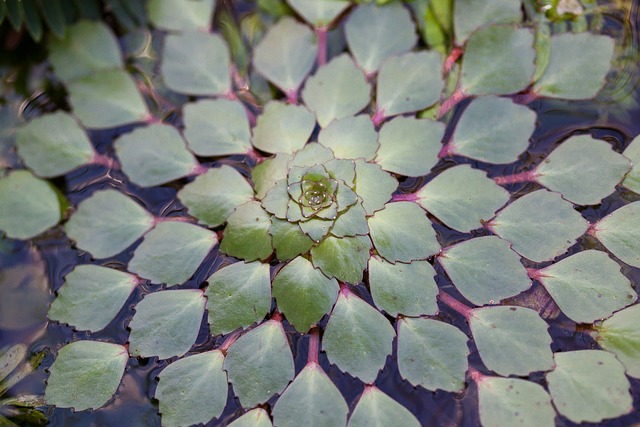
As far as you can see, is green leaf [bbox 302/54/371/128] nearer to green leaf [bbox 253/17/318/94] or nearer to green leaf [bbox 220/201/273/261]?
Answer: green leaf [bbox 253/17/318/94]

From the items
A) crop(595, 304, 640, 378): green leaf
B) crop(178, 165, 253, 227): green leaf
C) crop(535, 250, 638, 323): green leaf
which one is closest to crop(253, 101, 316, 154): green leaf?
crop(178, 165, 253, 227): green leaf

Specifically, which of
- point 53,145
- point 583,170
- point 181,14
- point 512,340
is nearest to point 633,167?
point 583,170

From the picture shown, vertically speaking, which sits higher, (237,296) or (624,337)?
(237,296)

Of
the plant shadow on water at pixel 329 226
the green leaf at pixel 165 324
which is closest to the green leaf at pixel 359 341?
the plant shadow on water at pixel 329 226

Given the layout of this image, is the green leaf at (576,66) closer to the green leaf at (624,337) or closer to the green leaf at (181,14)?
the green leaf at (624,337)

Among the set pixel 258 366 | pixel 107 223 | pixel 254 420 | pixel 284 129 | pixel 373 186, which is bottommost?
pixel 254 420

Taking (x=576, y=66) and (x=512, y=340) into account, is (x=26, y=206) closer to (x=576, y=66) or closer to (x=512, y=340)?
(x=512, y=340)
